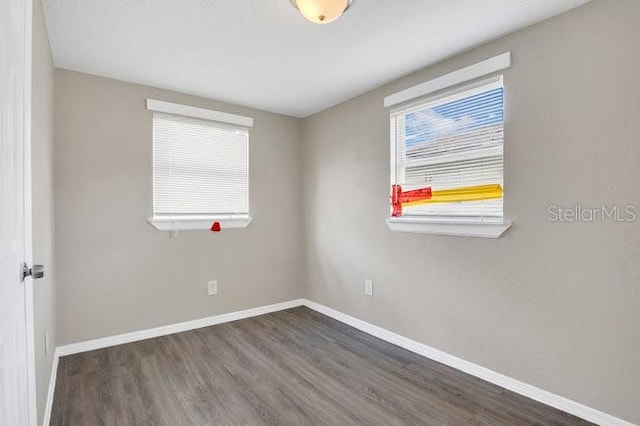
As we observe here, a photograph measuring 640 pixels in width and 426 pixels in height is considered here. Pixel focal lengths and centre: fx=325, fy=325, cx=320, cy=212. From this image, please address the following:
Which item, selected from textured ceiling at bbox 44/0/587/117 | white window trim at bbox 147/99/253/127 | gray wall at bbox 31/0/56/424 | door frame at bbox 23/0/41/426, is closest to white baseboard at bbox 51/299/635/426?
gray wall at bbox 31/0/56/424

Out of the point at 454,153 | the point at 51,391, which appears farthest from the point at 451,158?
the point at 51,391

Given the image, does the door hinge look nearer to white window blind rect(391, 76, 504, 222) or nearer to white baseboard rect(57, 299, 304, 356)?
white baseboard rect(57, 299, 304, 356)

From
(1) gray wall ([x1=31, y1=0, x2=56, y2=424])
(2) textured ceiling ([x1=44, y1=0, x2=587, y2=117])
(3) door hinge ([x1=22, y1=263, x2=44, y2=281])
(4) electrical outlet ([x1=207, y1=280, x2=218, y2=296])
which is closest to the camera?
(3) door hinge ([x1=22, y1=263, x2=44, y2=281])

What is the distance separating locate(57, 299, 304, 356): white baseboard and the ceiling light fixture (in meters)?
2.87

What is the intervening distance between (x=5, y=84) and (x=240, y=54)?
165cm

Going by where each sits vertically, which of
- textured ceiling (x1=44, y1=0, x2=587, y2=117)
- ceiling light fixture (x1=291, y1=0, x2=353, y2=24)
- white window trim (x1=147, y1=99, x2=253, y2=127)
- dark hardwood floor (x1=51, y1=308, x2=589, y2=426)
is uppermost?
textured ceiling (x1=44, y1=0, x2=587, y2=117)

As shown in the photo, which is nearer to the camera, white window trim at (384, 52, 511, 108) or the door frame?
the door frame

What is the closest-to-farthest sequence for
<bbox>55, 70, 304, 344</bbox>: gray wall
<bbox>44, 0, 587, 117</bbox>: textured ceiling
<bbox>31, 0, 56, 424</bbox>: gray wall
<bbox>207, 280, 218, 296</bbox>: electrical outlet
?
1. <bbox>31, 0, 56, 424</bbox>: gray wall
2. <bbox>44, 0, 587, 117</bbox>: textured ceiling
3. <bbox>55, 70, 304, 344</bbox>: gray wall
4. <bbox>207, 280, 218, 296</bbox>: electrical outlet

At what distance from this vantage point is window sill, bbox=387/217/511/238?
86.1 inches

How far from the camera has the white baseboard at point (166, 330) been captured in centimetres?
267

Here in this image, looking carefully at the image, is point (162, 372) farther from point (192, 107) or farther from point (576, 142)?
point (576, 142)

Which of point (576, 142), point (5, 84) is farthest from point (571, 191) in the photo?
point (5, 84)

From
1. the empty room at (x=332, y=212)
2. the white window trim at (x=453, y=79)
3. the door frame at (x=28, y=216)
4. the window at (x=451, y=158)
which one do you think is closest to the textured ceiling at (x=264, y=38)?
the empty room at (x=332, y=212)

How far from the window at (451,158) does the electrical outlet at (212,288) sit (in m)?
1.91
